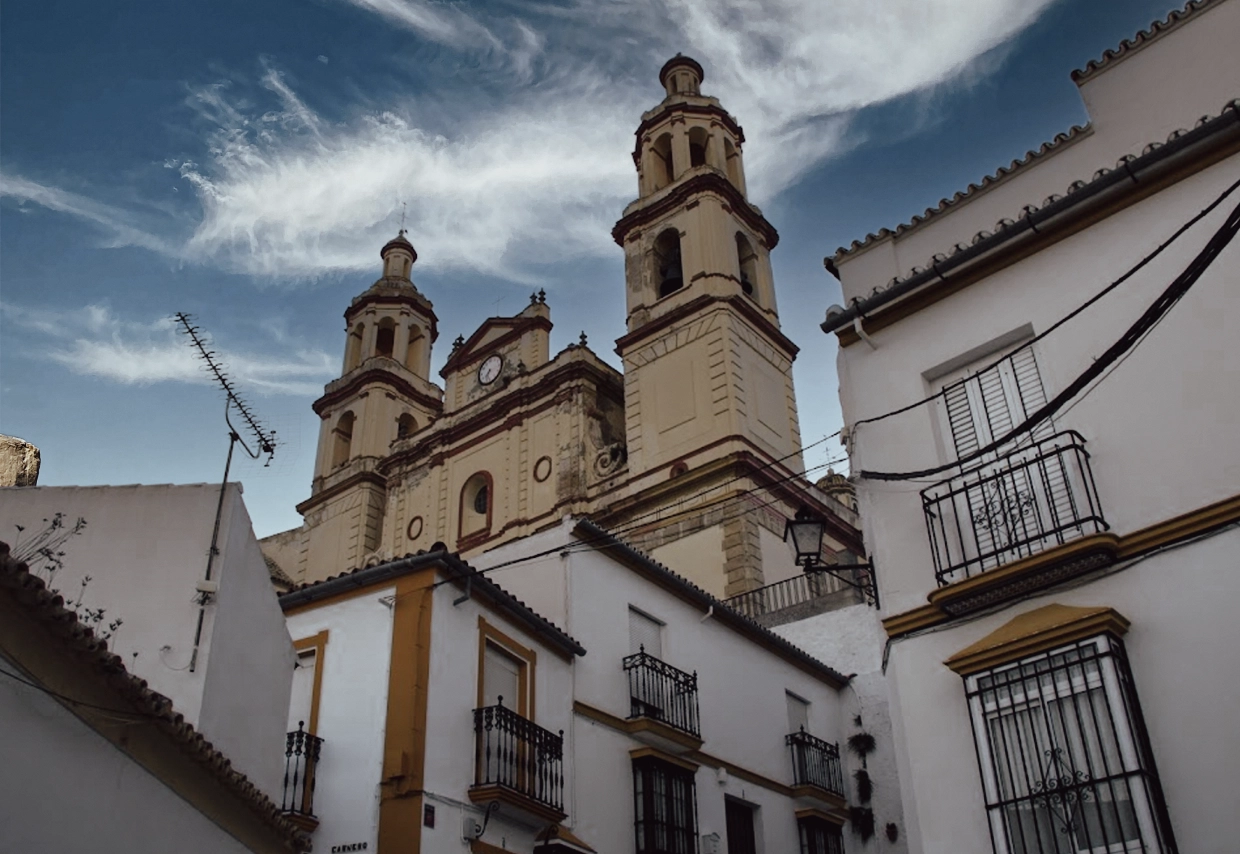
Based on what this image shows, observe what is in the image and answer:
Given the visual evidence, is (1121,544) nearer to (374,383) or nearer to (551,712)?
(551,712)

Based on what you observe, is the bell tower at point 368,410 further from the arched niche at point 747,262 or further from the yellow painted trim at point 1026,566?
the yellow painted trim at point 1026,566

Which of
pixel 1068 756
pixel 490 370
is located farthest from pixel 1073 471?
pixel 490 370

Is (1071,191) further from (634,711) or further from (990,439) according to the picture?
(634,711)

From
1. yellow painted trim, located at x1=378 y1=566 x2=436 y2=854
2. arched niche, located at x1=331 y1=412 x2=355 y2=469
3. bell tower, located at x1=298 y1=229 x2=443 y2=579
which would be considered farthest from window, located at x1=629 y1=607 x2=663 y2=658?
arched niche, located at x1=331 y1=412 x2=355 y2=469

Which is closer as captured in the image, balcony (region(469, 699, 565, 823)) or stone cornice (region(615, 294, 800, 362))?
balcony (region(469, 699, 565, 823))

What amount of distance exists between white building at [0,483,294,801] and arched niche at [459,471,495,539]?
23.1 m

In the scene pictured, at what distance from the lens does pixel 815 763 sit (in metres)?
19.6

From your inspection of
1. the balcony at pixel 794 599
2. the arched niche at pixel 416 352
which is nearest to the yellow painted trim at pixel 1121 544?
the balcony at pixel 794 599

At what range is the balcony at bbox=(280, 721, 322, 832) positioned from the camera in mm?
12672

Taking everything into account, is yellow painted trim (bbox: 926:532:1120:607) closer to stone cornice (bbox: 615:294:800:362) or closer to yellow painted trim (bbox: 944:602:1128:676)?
yellow painted trim (bbox: 944:602:1128:676)

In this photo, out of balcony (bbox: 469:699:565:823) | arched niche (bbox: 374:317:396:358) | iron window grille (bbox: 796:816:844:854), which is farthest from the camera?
arched niche (bbox: 374:317:396:358)

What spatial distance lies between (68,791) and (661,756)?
9.58 metres

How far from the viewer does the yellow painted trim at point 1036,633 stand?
8477mm

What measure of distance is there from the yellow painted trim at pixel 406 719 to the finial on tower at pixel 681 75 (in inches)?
1125
